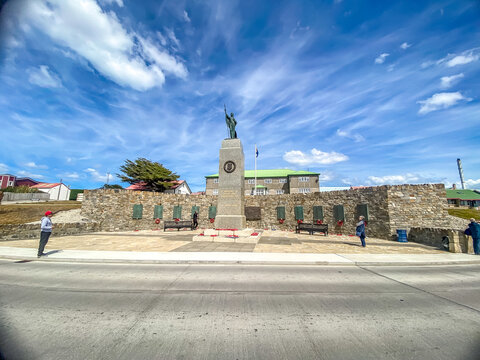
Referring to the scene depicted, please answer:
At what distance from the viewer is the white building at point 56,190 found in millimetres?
50000

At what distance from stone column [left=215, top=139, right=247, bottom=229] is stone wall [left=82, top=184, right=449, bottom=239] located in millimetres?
7795

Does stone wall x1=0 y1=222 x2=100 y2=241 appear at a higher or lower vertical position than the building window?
lower

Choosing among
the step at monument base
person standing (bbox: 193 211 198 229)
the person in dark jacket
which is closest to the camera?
the person in dark jacket

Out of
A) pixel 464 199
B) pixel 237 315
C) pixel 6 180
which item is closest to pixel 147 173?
pixel 237 315

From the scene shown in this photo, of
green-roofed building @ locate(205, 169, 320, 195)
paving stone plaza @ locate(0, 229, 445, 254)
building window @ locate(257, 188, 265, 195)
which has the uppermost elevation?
green-roofed building @ locate(205, 169, 320, 195)

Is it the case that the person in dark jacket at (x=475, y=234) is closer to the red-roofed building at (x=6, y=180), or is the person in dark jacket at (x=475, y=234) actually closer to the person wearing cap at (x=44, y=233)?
the person wearing cap at (x=44, y=233)

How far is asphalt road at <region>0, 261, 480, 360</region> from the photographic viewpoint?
9.84ft

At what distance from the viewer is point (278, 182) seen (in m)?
52.4

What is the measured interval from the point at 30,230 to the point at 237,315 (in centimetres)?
1827

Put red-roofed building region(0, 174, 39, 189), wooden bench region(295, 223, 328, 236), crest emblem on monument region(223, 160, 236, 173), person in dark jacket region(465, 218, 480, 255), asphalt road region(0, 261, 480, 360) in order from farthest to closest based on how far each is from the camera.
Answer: red-roofed building region(0, 174, 39, 189) → wooden bench region(295, 223, 328, 236) → crest emblem on monument region(223, 160, 236, 173) → person in dark jacket region(465, 218, 480, 255) → asphalt road region(0, 261, 480, 360)

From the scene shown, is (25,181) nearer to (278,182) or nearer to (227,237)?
(278,182)

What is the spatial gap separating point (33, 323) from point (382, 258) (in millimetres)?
12332

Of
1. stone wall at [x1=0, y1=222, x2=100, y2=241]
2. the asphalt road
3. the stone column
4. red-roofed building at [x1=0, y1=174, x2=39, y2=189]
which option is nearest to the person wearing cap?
the asphalt road

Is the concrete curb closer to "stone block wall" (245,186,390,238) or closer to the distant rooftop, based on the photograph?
"stone block wall" (245,186,390,238)
